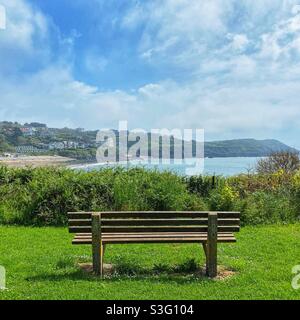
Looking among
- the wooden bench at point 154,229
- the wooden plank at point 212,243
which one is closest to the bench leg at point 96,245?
the wooden bench at point 154,229

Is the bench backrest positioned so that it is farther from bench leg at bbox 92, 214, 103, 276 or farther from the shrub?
the shrub

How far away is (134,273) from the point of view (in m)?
6.43

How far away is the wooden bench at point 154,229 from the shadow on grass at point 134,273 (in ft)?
0.71

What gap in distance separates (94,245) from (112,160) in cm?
844

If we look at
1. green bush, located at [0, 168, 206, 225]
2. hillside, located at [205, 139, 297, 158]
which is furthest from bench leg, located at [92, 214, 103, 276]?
hillside, located at [205, 139, 297, 158]

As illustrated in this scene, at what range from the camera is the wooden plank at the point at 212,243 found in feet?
20.6

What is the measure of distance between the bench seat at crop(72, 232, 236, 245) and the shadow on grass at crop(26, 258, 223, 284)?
0.45 metres

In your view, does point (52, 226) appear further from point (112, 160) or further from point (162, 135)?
point (162, 135)

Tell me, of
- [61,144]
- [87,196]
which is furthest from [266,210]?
[61,144]

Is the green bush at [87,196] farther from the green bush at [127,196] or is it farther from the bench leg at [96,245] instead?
the bench leg at [96,245]

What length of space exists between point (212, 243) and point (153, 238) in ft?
2.65

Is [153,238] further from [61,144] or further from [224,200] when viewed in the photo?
[61,144]

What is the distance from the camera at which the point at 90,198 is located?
12.1 meters
